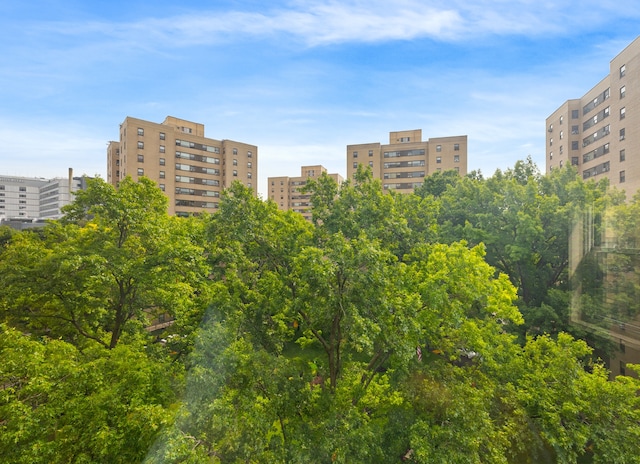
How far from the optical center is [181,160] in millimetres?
56656

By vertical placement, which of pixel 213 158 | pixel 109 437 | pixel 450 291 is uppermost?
pixel 213 158

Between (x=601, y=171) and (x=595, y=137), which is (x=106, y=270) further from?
(x=595, y=137)

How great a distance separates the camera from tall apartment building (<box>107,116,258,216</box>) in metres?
52.2

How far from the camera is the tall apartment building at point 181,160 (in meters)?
52.2

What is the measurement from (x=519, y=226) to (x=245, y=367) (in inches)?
681

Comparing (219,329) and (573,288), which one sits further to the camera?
(573,288)

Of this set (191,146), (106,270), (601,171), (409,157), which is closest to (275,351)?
(106,270)

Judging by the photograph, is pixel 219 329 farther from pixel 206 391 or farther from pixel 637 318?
pixel 637 318

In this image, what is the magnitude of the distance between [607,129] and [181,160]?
61180 millimetres

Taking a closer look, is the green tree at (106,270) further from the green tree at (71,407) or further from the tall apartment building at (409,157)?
the tall apartment building at (409,157)

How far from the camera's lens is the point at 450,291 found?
1256 cm

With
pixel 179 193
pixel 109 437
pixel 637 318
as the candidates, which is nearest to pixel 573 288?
pixel 637 318

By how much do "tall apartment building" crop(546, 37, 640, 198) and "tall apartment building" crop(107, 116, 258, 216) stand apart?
2058 inches

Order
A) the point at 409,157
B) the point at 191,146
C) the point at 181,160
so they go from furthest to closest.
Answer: the point at 409,157, the point at 191,146, the point at 181,160
